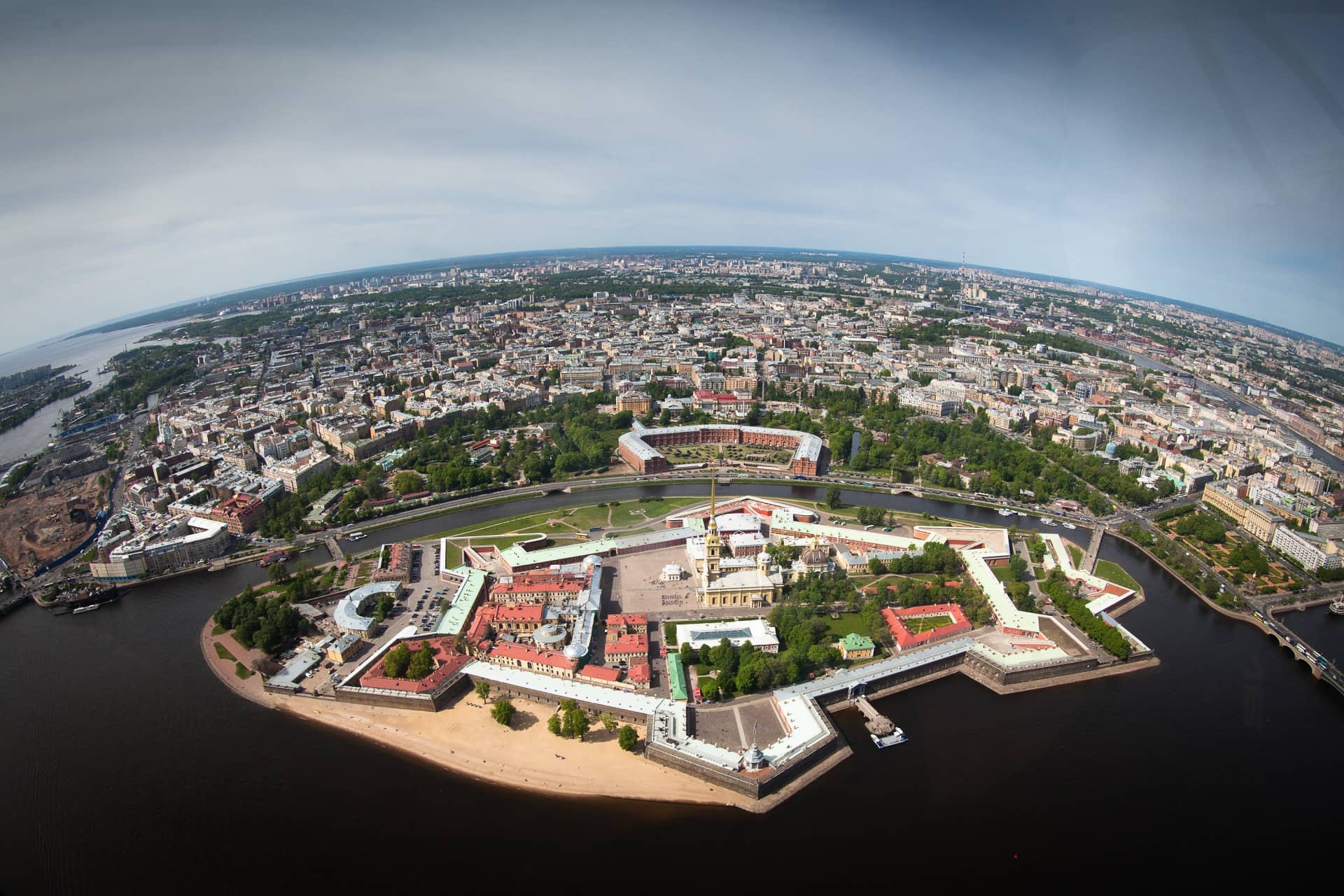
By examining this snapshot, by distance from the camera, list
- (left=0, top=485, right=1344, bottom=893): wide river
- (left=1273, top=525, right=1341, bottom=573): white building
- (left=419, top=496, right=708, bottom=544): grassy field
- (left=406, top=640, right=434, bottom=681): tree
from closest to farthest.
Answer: (left=0, top=485, right=1344, bottom=893): wide river → (left=406, top=640, right=434, bottom=681): tree → (left=1273, top=525, right=1341, bottom=573): white building → (left=419, top=496, right=708, bottom=544): grassy field

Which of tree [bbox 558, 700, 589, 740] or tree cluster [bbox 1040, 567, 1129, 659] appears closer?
tree [bbox 558, 700, 589, 740]

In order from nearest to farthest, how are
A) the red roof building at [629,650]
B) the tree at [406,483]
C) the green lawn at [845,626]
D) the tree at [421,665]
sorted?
1. the tree at [421,665]
2. the red roof building at [629,650]
3. the green lawn at [845,626]
4. the tree at [406,483]

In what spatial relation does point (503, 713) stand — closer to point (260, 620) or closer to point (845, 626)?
point (260, 620)

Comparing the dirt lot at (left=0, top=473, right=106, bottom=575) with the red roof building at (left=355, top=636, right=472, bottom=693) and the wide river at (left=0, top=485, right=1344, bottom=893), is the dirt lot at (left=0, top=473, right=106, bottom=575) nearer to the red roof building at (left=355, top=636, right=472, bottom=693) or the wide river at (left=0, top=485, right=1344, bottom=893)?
the wide river at (left=0, top=485, right=1344, bottom=893)

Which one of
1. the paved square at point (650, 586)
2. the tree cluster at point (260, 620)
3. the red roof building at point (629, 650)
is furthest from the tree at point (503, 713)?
the tree cluster at point (260, 620)

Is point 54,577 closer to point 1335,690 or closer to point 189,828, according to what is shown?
point 189,828

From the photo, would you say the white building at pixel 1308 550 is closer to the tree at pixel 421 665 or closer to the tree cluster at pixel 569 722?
the tree cluster at pixel 569 722

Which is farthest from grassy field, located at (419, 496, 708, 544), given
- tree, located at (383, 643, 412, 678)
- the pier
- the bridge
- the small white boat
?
the bridge
